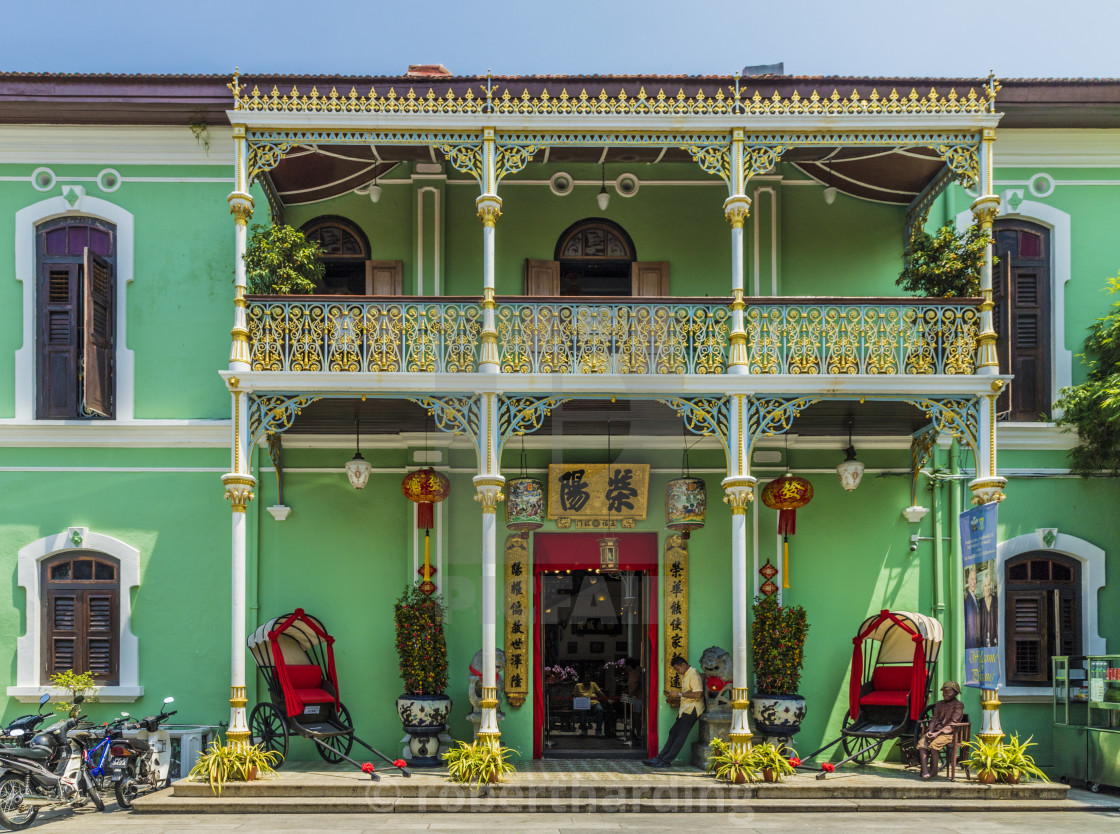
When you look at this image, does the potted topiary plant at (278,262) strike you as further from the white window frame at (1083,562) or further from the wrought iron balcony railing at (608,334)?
the white window frame at (1083,562)

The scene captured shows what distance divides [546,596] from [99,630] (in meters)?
5.49

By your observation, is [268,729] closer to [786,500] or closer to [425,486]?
[425,486]

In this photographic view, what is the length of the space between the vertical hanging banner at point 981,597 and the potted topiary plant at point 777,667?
187cm

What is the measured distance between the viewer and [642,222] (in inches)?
552

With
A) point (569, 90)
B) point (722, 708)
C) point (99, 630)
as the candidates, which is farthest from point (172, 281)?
point (722, 708)

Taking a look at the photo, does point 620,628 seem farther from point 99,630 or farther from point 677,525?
point 99,630

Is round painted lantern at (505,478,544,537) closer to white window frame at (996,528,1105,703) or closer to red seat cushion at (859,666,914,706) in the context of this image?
red seat cushion at (859,666,914,706)

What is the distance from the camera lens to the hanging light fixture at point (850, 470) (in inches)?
519

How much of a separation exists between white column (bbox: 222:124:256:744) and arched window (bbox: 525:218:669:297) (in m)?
3.93

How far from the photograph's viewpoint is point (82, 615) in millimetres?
13008

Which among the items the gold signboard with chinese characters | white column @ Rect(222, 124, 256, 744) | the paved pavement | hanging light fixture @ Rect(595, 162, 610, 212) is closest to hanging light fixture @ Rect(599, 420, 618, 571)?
the gold signboard with chinese characters

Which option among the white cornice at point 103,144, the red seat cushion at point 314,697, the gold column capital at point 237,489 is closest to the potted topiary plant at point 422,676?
the red seat cushion at point 314,697

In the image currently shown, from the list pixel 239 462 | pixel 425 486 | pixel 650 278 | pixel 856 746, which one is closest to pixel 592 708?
pixel 856 746

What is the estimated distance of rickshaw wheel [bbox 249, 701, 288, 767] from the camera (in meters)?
12.7
